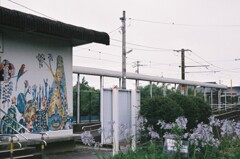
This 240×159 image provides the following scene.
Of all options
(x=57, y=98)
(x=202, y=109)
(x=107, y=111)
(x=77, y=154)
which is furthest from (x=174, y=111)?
(x=107, y=111)

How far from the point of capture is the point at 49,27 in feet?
38.1

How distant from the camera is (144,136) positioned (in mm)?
8336

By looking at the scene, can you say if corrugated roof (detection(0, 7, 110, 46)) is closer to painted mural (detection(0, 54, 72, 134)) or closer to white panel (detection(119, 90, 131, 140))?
painted mural (detection(0, 54, 72, 134))

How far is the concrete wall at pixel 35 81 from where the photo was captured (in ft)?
36.8

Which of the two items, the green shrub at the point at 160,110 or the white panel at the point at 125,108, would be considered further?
the green shrub at the point at 160,110

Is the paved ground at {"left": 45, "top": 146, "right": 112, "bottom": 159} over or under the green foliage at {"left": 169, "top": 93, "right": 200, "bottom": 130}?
under

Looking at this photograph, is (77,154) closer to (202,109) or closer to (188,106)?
(188,106)

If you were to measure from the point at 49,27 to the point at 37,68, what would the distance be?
4.96 feet

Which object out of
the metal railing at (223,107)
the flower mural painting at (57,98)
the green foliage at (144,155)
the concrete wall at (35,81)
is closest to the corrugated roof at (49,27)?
the concrete wall at (35,81)

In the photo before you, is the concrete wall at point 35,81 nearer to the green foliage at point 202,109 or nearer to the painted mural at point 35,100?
the painted mural at point 35,100

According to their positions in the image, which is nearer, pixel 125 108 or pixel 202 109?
pixel 125 108

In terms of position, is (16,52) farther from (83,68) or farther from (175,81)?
(175,81)

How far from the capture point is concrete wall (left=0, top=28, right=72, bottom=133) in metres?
11.2

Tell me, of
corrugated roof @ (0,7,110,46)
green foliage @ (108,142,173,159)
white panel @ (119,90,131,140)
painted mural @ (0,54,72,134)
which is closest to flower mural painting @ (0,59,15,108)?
painted mural @ (0,54,72,134)
